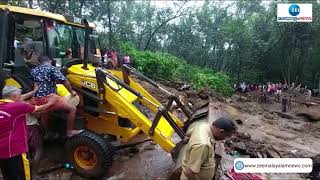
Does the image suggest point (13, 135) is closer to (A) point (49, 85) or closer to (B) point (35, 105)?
(B) point (35, 105)

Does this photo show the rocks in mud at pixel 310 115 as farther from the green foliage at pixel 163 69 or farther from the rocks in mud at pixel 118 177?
the rocks in mud at pixel 118 177

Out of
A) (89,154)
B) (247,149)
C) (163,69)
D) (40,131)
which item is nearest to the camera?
(89,154)

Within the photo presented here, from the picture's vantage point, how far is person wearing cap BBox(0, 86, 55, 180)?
14.3 feet

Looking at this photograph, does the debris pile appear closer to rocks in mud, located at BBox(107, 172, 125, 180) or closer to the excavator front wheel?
rocks in mud, located at BBox(107, 172, 125, 180)

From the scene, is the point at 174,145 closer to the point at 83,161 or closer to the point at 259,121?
the point at 83,161

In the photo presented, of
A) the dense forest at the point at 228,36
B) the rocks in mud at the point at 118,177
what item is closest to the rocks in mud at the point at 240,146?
the rocks in mud at the point at 118,177

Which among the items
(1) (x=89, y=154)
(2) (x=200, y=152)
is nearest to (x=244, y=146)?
(1) (x=89, y=154)

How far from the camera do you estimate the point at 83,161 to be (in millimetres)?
6320

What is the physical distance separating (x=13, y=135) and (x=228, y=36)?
28.8m

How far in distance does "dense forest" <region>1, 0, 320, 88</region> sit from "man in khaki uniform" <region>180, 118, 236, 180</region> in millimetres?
23366

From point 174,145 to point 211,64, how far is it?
31171 mm

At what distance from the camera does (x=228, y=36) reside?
3188cm

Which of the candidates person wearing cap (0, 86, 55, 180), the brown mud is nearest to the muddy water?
the brown mud

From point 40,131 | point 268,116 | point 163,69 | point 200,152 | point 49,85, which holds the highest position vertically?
point 49,85
